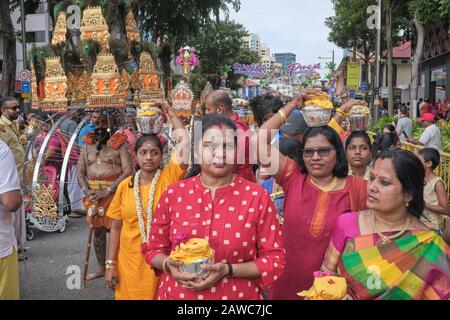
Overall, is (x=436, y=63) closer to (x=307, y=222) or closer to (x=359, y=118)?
(x=359, y=118)

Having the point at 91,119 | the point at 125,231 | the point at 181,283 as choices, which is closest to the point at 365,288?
the point at 181,283

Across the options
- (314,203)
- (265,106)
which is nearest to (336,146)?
(314,203)

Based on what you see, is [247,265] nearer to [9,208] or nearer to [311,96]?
[311,96]

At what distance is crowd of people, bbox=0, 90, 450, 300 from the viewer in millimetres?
2170

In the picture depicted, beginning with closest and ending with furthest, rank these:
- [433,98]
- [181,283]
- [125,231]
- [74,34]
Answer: [181,283], [125,231], [74,34], [433,98]

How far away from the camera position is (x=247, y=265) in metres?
2.18

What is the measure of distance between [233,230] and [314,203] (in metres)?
0.73

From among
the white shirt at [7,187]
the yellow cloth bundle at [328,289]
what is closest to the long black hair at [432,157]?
the yellow cloth bundle at [328,289]

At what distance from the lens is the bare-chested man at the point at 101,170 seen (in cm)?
489

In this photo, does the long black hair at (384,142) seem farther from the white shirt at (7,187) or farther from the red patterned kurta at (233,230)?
the white shirt at (7,187)

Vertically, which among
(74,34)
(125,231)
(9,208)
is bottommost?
(125,231)

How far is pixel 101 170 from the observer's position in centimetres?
504

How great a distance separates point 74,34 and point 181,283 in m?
4.59

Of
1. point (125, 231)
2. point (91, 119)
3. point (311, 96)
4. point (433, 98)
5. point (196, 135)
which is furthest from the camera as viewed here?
point (433, 98)
